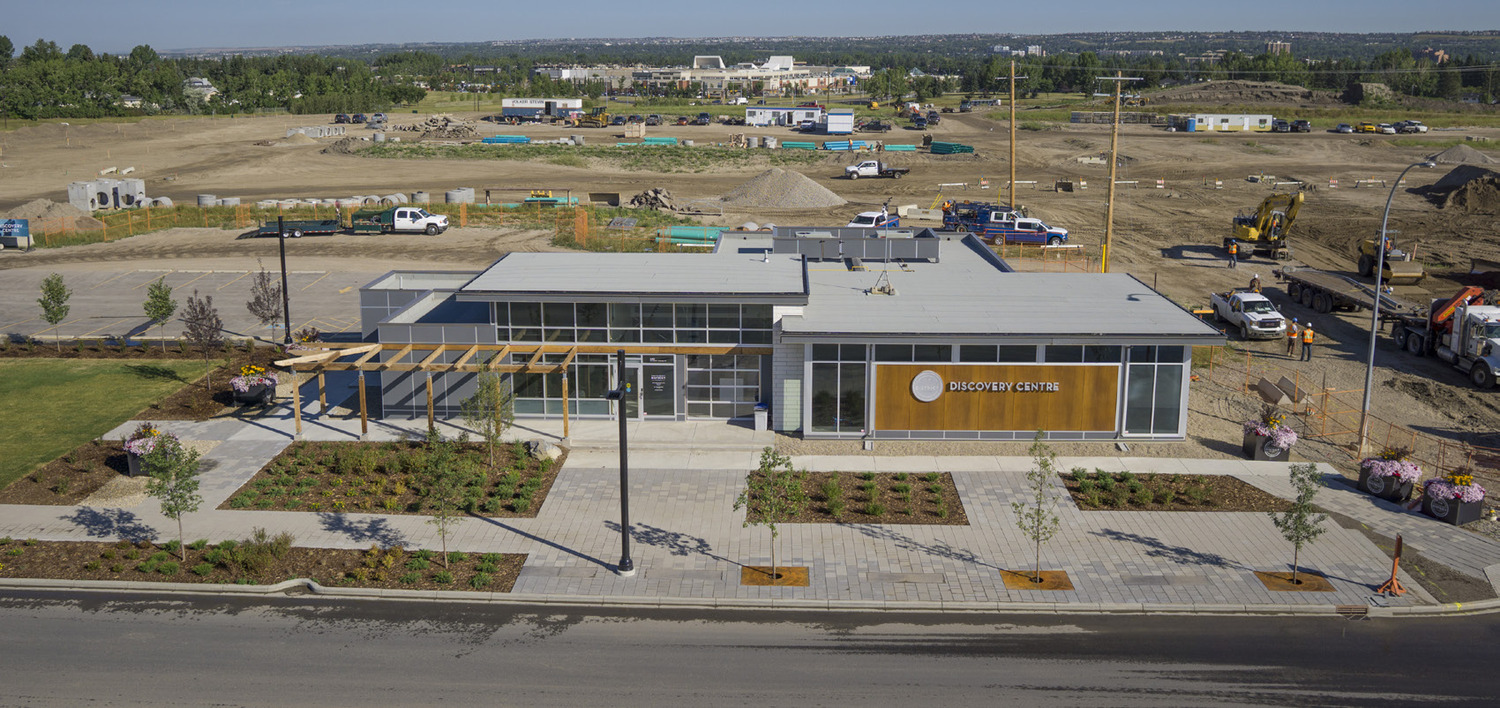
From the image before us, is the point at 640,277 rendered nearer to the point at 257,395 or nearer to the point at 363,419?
the point at 363,419

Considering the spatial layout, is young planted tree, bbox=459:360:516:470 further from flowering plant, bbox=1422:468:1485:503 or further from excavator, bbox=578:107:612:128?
excavator, bbox=578:107:612:128

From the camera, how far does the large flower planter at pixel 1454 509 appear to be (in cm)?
2534

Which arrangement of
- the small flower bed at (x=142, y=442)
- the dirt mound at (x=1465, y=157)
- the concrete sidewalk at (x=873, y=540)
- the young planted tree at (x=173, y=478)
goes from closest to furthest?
the concrete sidewalk at (x=873, y=540) < the young planted tree at (x=173, y=478) < the small flower bed at (x=142, y=442) < the dirt mound at (x=1465, y=157)

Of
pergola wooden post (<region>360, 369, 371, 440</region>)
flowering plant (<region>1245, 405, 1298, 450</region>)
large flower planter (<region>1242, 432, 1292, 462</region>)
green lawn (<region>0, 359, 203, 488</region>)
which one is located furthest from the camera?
pergola wooden post (<region>360, 369, 371, 440</region>)

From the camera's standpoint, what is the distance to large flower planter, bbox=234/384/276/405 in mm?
33281

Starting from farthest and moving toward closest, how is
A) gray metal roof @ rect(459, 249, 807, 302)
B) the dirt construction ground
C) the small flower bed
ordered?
the dirt construction ground < gray metal roof @ rect(459, 249, 807, 302) < the small flower bed

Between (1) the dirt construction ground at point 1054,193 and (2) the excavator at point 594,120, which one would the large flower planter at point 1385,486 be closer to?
(1) the dirt construction ground at point 1054,193

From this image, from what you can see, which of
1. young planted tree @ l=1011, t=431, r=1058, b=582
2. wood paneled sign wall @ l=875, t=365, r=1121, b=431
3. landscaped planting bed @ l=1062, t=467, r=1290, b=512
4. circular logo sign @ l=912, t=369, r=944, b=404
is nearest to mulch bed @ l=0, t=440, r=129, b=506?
wood paneled sign wall @ l=875, t=365, r=1121, b=431

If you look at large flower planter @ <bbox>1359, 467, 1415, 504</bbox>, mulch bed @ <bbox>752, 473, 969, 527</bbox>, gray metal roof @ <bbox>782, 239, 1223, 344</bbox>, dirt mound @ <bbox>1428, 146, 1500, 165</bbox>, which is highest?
dirt mound @ <bbox>1428, 146, 1500, 165</bbox>

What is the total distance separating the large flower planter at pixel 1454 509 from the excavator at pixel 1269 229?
110 ft

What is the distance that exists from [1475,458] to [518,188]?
62537mm

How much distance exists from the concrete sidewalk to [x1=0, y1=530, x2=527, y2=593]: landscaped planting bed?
614mm

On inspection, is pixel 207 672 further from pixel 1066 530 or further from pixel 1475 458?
pixel 1475 458

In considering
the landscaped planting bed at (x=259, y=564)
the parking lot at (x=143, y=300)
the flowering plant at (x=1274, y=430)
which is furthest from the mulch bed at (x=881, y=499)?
the parking lot at (x=143, y=300)
